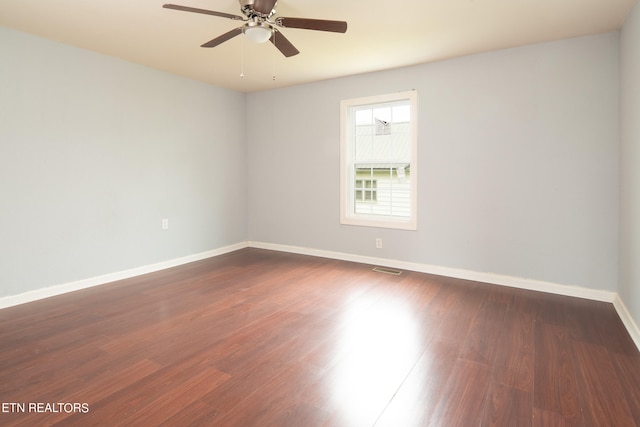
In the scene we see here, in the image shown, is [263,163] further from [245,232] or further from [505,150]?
[505,150]

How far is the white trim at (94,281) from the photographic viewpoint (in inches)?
125

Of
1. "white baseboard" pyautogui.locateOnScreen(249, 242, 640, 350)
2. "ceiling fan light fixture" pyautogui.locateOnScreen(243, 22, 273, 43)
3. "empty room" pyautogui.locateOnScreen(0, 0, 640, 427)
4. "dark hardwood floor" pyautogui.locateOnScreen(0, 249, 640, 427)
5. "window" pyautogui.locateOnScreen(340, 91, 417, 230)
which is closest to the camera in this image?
"dark hardwood floor" pyautogui.locateOnScreen(0, 249, 640, 427)

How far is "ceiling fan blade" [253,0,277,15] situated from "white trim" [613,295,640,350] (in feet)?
11.2

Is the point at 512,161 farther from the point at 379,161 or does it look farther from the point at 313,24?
the point at 313,24

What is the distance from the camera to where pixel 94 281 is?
374 cm

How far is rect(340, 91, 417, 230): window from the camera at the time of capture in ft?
14.1

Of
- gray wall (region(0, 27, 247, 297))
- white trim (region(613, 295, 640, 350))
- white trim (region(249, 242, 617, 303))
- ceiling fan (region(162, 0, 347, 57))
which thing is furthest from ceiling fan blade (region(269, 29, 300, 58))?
white trim (region(613, 295, 640, 350))

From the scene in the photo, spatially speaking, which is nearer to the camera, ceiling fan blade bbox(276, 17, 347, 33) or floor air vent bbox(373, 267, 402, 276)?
ceiling fan blade bbox(276, 17, 347, 33)

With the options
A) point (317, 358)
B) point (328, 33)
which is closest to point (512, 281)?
point (317, 358)

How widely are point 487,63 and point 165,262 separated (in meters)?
4.48

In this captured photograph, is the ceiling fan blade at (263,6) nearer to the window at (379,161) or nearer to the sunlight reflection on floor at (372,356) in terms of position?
the window at (379,161)

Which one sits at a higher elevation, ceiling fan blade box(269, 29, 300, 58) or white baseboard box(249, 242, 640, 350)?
ceiling fan blade box(269, 29, 300, 58)

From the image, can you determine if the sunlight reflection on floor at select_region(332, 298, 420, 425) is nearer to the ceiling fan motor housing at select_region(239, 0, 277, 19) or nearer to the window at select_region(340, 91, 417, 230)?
the window at select_region(340, 91, 417, 230)

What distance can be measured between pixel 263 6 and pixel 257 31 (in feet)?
0.54
